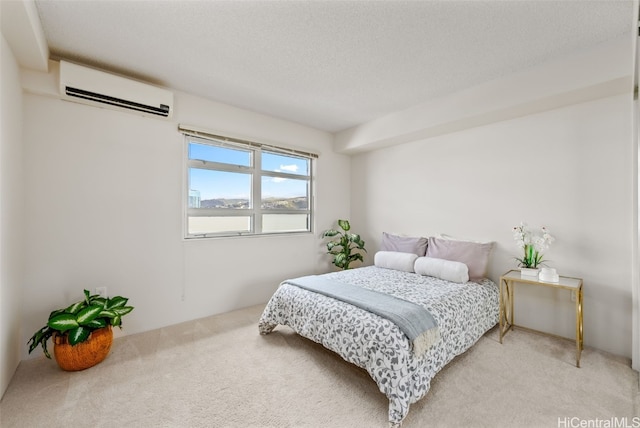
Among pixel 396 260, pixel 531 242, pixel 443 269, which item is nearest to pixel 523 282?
pixel 531 242

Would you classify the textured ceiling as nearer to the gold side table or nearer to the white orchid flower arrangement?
the white orchid flower arrangement

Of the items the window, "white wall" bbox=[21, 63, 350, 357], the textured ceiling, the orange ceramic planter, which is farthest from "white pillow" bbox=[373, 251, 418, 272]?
the orange ceramic planter

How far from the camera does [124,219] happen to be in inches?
102

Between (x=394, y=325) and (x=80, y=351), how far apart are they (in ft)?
7.32

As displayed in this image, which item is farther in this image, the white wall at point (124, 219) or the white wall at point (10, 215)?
the white wall at point (124, 219)

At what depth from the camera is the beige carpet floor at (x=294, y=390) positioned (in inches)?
61.1

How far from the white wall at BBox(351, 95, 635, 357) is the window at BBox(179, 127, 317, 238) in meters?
1.71

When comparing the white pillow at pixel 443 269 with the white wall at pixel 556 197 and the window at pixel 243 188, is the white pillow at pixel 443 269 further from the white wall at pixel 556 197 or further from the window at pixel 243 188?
the window at pixel 243 188

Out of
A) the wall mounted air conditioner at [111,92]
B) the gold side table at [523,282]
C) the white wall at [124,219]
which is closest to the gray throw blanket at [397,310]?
the gold side table at [523,282]

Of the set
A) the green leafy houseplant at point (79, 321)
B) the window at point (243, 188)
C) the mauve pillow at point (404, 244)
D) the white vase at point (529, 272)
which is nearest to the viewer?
the green leafy houseplant at point (79, 321)

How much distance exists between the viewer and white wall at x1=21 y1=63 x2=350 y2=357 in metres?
2.24

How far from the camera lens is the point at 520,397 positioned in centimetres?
172

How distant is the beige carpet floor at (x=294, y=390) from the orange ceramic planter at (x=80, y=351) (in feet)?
0.22

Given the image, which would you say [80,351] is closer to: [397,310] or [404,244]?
[397,310]
